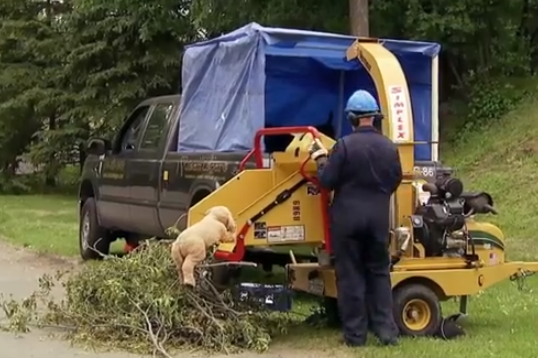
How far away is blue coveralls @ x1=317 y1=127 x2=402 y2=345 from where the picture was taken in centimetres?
859

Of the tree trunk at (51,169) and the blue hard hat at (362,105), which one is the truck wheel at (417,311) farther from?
the tree trunk at (51,169)

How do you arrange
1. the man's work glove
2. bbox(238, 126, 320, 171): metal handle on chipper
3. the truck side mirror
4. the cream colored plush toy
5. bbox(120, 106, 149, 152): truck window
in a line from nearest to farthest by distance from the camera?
1. the cream colored plush toy
2. the man's work glove
3. bbox(238, 126, 320, 171): metal handle on chipper
4. bbox(120, 106, 149, 152): truck window
5. the truck side mirror

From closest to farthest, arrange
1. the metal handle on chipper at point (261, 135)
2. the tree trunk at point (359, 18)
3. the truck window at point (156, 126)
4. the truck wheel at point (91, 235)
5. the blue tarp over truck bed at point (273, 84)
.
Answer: the metal handle on chipper at point (261, 135) → the blue tarp over truck bed at point (273, 84) → the truck window at point (156, 126) → the truck wheel at point (91, 235) → the tree trunk at point (359, 18)

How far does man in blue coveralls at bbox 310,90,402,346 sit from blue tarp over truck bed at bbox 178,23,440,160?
2537 millimetres

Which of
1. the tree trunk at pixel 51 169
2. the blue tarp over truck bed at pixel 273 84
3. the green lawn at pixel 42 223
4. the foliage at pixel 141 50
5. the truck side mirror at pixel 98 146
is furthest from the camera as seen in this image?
the tree trunk at pixel 51 169

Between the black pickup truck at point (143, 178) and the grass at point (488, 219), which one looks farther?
the black pickup truck at point (143, 178)

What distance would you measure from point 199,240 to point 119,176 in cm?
555

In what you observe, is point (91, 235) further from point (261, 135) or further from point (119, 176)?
point (261, 135)

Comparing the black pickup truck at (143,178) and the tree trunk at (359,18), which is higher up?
the tree trunk at (359,18)

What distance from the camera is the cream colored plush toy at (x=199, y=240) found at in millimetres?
8766

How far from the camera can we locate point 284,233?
9.24m

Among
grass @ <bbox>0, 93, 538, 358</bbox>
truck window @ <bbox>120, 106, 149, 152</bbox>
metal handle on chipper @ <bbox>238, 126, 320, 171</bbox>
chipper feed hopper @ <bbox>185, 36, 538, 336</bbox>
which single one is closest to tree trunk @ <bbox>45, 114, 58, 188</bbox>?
grass @ <bbox>0, 93, 538, 358</bbox>

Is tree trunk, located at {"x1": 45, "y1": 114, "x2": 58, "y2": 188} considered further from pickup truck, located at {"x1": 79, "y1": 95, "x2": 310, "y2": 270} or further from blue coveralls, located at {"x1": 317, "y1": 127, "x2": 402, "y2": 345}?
blue coveralls, located at {"x1": 317, "y1": 127, "x2": 402, "y2": 345}

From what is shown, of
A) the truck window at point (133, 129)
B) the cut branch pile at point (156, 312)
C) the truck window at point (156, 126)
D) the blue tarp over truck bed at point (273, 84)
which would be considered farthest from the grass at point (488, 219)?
the truck window at point (156, 126)
